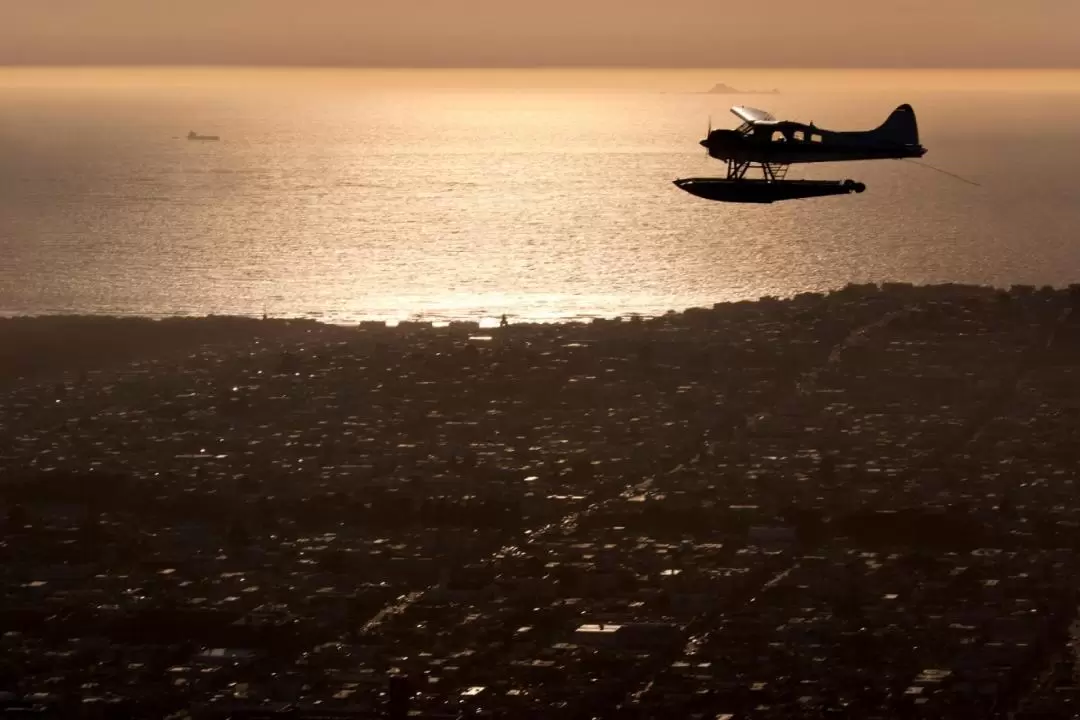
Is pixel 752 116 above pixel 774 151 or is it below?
above

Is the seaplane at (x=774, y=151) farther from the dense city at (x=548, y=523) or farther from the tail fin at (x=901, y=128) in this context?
the dense city at (x=548, y=523)

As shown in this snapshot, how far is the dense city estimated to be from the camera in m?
43.9

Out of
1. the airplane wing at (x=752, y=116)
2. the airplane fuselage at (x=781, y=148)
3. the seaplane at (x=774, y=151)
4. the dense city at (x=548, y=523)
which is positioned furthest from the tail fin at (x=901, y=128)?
the dense city at (x=548, y=523)

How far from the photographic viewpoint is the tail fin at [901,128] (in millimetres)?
62438

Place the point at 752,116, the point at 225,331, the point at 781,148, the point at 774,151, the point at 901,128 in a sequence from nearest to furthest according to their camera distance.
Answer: the point at 774,151
the point at 781,148
the point at 752,116
the point at 901,128
the point at 225,331

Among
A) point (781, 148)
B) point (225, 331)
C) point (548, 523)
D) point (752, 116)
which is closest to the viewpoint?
point (781, 148)

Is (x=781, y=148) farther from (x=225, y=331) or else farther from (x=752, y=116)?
(x=225, y=331)

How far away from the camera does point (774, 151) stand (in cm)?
5897

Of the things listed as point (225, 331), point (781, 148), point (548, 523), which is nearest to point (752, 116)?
point (781, 148)

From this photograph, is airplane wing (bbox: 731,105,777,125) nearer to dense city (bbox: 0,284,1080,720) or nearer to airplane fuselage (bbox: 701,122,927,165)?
airplane fuselage (bbox: 701,122,927,165)

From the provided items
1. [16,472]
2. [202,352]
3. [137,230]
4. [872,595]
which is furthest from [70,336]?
[137,230]

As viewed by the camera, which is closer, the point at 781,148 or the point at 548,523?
the point at 781,148

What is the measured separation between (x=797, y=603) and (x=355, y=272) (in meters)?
118

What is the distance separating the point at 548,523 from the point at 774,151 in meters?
19.4
